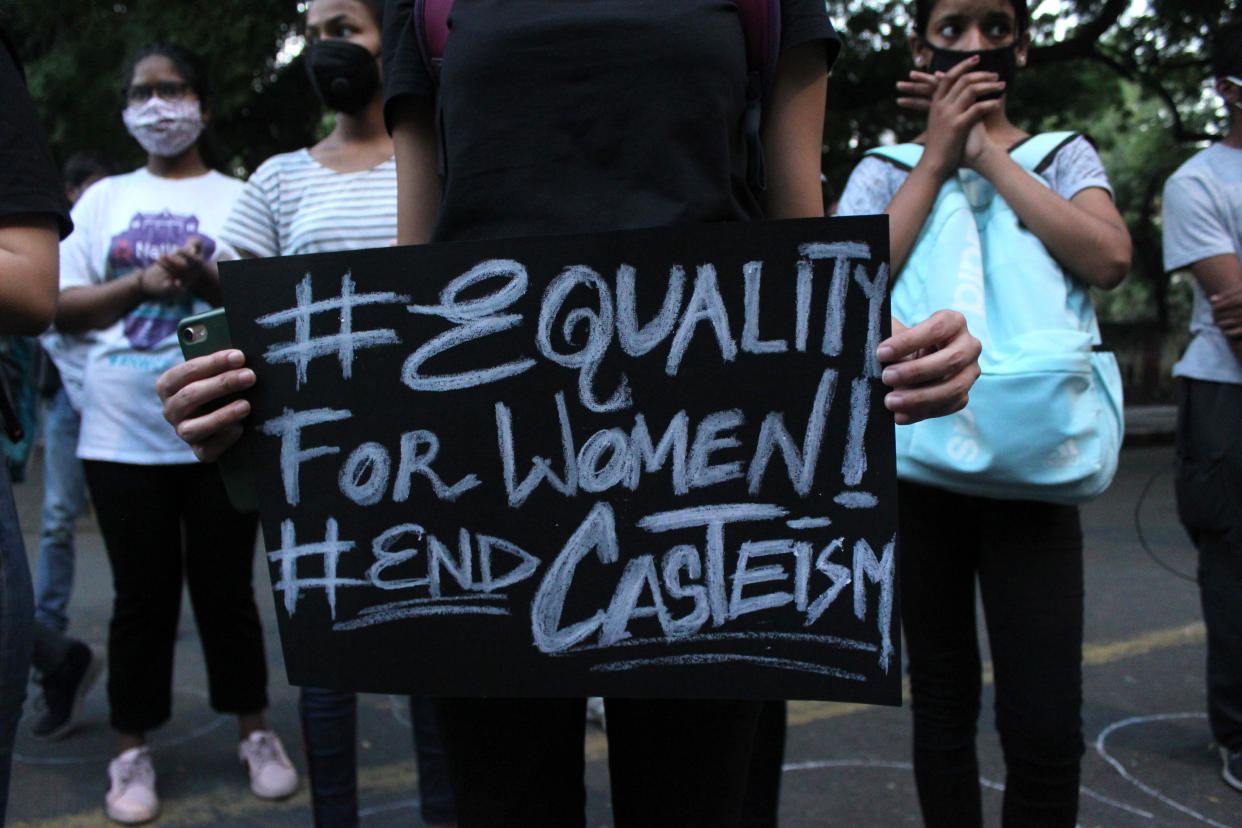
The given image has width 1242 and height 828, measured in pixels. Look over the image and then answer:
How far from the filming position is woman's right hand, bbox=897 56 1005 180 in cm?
219

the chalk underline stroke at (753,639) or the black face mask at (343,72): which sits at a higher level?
the black face mask at (343,72)

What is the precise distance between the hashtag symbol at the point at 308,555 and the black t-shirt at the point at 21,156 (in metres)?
0.50

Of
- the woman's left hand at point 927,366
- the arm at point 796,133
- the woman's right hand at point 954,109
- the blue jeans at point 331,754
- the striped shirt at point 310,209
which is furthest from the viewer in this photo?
the striped shirt at point 310,209

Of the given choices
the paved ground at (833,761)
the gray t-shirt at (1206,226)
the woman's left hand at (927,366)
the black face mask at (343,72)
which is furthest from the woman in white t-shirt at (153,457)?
the gray t-shirt at (1206,226)

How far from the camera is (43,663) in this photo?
3648 mm

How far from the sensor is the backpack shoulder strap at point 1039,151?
2.27 metres

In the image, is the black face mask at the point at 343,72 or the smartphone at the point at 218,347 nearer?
the smartphone at the point at 218,347

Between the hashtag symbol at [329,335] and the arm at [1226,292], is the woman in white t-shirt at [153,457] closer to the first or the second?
the hashtag symbol at [329,335]

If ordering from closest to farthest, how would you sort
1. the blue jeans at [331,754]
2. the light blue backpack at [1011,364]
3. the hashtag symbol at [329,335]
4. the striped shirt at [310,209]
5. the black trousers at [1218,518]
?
the hashtag symbol at [329,335]
the light blue backpack at [1011,364]
the blue jeans at [331,754]
the striped shirt at [310,209]
the black trousers at [1218,518]

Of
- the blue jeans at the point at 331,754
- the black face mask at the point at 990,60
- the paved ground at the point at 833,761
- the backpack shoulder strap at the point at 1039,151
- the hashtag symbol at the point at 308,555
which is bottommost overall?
the paved ground at the point at 833,761

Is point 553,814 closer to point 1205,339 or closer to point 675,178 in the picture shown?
point 675,178

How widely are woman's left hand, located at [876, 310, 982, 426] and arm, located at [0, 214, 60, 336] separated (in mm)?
1045

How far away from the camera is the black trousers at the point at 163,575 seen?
308 cm

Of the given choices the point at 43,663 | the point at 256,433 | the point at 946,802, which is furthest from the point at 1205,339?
the point at 43,663
